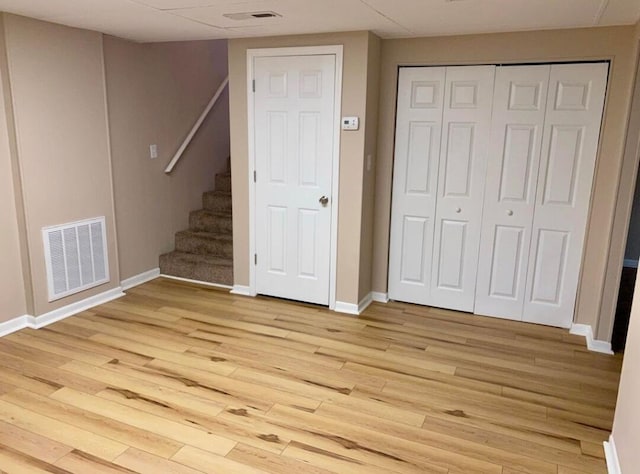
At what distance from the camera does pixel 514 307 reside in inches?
155

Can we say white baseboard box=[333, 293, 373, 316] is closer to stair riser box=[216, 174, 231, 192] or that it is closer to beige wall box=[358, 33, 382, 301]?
beige wall box=[358, 33, 382, 301]

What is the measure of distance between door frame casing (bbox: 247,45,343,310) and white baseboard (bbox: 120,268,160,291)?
3.60 feet

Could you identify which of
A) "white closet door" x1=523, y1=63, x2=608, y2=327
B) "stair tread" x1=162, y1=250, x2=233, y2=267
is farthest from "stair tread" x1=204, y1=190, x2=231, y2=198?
"white closet door" x1=523, y1=63, x2=608, y2=327

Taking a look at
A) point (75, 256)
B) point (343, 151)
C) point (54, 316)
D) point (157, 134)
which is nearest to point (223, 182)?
point (157, 134)

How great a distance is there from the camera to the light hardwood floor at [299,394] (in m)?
2.31

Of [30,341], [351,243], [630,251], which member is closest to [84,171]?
[30,341]

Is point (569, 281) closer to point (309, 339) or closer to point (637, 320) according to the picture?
point (637, 320)

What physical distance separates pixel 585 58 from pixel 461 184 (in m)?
1.20

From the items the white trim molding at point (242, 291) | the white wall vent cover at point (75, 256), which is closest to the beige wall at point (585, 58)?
the white trim molding at point (242, 291)

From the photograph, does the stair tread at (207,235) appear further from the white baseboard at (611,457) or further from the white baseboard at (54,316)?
the white baseboard at (611,457)

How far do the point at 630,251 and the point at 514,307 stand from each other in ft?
9.61

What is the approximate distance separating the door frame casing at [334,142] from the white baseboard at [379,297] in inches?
17.1

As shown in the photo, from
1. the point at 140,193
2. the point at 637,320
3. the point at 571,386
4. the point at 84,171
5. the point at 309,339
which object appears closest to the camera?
the point at 637,320

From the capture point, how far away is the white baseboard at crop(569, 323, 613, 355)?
11.3 feet
